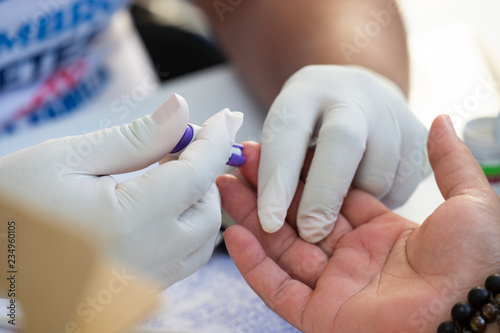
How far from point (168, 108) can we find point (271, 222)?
0.77ft

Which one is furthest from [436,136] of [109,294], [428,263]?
[109,294]

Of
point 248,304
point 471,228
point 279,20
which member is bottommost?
point 248,304

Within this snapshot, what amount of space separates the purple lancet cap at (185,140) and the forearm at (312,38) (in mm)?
546

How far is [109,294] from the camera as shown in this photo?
564 mm

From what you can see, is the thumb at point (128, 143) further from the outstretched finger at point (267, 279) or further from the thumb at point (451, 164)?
the thumb at point (451, 164)

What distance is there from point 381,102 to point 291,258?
1.08 ft

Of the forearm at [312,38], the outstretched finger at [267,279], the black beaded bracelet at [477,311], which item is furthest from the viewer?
the forearm at [312,38]

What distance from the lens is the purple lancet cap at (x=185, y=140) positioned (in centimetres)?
65

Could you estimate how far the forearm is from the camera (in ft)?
3.75

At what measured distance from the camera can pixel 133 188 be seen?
571 millimetres

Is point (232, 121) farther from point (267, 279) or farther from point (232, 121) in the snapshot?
point (267, 279)

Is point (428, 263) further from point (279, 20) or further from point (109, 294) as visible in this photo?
point (279, 20)

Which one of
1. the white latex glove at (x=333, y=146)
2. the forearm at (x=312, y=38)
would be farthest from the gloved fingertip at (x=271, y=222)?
the forearm at (x=312, y=38)

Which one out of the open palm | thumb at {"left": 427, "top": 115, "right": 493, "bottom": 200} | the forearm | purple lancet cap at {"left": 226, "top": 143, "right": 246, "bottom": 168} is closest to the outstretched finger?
the open palm
